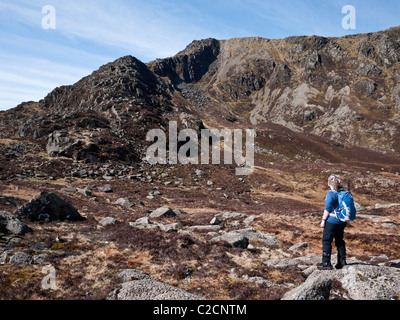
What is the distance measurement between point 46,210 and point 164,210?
441 inches

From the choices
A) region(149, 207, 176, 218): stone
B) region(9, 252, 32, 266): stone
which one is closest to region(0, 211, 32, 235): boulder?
region(9, 252, 32, 266): stone

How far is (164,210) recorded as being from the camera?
2547 centimetres

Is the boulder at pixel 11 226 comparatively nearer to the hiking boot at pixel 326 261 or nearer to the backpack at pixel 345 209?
the hiking boot at pixel 326 261

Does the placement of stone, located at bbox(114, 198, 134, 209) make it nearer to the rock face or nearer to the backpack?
the rock face

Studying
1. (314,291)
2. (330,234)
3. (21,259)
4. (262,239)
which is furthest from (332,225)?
(21,259)

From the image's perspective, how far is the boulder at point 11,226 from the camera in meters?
12.6

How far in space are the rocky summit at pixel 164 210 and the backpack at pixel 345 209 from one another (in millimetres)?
2003

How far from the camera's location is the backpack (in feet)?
27.0

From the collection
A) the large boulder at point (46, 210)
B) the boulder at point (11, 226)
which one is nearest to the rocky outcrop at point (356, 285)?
the boulder at point (11, 226)

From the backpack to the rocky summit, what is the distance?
2.00m

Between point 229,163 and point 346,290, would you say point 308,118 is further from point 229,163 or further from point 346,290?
point 346,290

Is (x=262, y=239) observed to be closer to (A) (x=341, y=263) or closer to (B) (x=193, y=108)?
(A) (x=341, y=263)

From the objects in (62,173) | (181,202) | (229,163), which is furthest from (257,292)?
(229,163)

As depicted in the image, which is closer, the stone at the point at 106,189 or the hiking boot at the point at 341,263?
the hiking boot at the point at 341,263
